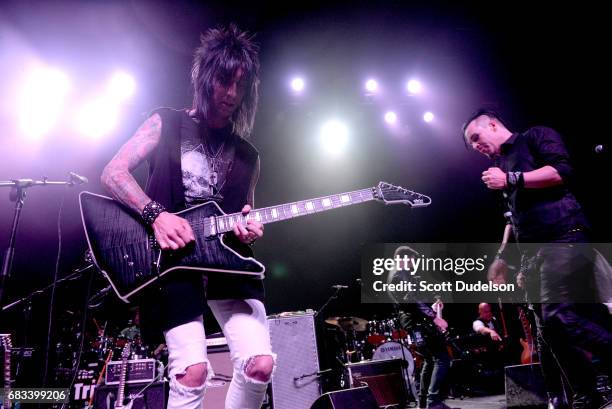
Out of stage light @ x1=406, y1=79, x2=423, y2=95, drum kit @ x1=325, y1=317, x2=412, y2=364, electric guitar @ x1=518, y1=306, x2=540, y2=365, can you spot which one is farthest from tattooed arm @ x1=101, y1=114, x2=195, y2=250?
stage light @ x1=406, y1=79, x2=423, y2=95

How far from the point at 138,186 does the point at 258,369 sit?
129 cm

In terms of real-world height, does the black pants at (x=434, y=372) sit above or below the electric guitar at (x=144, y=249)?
below

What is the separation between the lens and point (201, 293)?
88.4 inches

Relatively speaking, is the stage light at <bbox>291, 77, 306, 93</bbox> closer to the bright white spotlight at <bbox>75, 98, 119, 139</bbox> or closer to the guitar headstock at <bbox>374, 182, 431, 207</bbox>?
the bright white spotlight at <bbox>75, 98, 119, 139</bbox>

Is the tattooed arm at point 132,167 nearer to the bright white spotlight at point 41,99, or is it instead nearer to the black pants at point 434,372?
the black pants at point 434,372

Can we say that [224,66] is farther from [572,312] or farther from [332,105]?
[332,105]

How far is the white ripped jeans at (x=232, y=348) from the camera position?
80.8 inches

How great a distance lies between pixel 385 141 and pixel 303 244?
369cm

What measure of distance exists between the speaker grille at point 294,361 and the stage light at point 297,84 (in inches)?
231

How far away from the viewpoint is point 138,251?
2.24 meters

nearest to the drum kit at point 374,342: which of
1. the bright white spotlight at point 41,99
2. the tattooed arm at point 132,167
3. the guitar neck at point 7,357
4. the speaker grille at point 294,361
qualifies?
the speaker grille at point 294,361

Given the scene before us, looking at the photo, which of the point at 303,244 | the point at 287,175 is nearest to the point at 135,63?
the point at 287,175

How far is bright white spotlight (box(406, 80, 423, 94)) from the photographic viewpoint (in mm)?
9578

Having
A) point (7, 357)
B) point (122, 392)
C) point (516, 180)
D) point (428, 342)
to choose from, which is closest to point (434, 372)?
point (428, 342)
